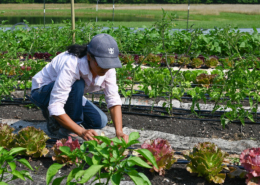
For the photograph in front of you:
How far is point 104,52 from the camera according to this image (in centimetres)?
219

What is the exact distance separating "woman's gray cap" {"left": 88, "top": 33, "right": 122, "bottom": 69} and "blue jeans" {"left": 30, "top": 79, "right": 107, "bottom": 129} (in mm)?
464

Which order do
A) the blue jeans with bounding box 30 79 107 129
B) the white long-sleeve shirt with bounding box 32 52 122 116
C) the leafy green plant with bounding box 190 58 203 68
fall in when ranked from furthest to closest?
the leafy green plant with bounding box 190 58 203 68
the blue jeans with bounding box 30 79 107 129
the white long-sleeve shirt with bounding box 32 52 122 116

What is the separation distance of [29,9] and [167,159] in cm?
2991

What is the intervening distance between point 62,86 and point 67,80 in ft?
0.21

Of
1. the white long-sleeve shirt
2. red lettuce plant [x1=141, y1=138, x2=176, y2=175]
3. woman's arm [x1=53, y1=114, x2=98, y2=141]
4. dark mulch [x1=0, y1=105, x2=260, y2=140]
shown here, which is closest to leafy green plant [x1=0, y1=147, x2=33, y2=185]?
woman's arm [x1=53, y1=114, x2=98, y2=141]

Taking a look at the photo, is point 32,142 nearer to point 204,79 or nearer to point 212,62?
point 204,79

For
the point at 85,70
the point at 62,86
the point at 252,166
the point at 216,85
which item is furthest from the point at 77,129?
the point at 216,85

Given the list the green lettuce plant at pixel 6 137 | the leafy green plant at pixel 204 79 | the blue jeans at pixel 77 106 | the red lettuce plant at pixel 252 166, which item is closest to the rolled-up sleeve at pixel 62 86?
the blue jeans at pixel 77 106

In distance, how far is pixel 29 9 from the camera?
96.0 feet

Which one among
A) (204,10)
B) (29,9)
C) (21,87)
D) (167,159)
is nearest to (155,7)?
(204,10)

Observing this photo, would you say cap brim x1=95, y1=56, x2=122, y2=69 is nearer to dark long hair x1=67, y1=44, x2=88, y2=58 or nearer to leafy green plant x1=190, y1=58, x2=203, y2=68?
dark long hair x1=67, y1=44, x2=88, y2=58

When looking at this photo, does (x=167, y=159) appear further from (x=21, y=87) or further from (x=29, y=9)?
(x=29, y=9)

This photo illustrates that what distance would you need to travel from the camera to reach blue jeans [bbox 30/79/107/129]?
8.63 feet

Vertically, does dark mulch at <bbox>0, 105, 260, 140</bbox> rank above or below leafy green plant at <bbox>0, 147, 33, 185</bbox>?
below
